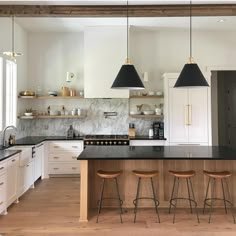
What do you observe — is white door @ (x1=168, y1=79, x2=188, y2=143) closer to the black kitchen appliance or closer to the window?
the black kitchen appliance

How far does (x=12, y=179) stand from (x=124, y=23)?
160 inches

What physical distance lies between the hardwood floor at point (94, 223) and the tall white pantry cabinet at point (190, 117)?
2.12m

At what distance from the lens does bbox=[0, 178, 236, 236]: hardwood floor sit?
3.41 meters

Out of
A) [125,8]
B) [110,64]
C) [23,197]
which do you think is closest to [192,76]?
[125,8]

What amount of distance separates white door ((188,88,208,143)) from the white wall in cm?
286

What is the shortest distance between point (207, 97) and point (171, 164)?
241 centimetres

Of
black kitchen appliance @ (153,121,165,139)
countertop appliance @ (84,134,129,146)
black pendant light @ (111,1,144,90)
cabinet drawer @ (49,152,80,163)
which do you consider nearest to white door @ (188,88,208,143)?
black kitchen appliance @ (153,121,165,139)

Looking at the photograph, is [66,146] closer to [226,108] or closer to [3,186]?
[3,186]

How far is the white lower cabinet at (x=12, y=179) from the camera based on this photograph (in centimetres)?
406

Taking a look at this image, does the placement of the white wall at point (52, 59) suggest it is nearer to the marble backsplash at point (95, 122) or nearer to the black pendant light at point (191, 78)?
the marble backsplash at point (95, 122)

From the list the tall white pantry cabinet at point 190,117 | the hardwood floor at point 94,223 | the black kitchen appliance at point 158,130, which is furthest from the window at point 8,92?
the tall white pantry cabinet at point 190,117

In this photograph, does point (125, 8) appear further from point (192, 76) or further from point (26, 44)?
point (26, 44)

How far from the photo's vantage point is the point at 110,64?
626 centimetres

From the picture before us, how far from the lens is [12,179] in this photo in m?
4.23
